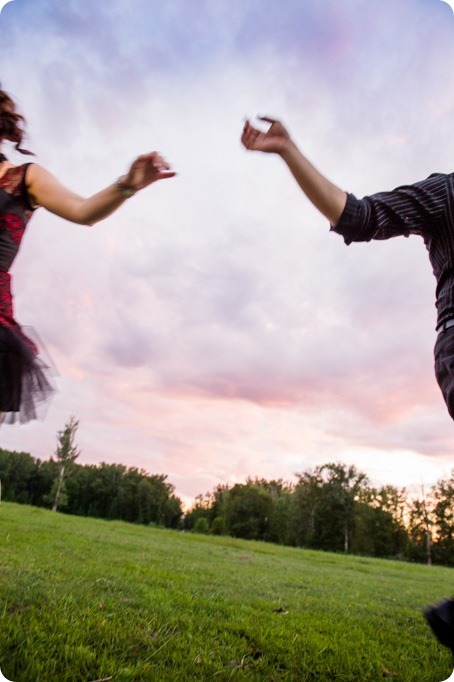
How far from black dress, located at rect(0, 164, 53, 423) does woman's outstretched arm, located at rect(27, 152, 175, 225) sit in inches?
2.9

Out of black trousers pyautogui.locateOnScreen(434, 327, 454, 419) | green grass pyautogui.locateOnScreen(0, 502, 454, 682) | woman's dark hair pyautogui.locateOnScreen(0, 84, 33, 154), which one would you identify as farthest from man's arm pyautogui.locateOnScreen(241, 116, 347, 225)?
green grass pyautogui.locateOnScreen(0, 502, 454, 682)

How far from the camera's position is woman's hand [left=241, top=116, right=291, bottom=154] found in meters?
1.61

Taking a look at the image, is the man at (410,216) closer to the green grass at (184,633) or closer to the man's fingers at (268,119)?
the man's fingers at (268,119)

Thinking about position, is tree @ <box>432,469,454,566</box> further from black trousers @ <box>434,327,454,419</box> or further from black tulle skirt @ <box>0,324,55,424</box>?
black tulle skirt @ <box>0,324,55,424</box>

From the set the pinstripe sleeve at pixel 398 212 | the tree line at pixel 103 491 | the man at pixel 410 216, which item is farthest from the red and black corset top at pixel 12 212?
the tree line at pixel 103 491

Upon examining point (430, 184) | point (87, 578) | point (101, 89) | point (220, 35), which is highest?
point (220, 35)

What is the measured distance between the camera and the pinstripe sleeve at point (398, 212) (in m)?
1.66

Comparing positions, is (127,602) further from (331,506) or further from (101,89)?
(331,506)

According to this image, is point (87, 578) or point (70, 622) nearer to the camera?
point (70, 622)

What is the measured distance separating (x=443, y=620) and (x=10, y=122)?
288 centimetres

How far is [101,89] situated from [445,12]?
2998 millimetres

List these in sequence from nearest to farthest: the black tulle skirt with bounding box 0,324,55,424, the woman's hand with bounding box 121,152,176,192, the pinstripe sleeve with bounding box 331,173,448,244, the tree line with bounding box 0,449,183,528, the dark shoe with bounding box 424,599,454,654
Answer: the dark shoe with bounding box 424,599,454,654
the pinstripe sleeve with bounding box 331,173,448,244
the woman's hand with bounding box 121,152,176,192
the black tulle skirt with bounding box 0,324,55,424
the tree line with bounding box 0,449,183,528

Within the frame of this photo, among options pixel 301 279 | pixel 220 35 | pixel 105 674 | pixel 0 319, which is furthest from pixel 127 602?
pixel 220 35

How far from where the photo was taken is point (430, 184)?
177 cm
